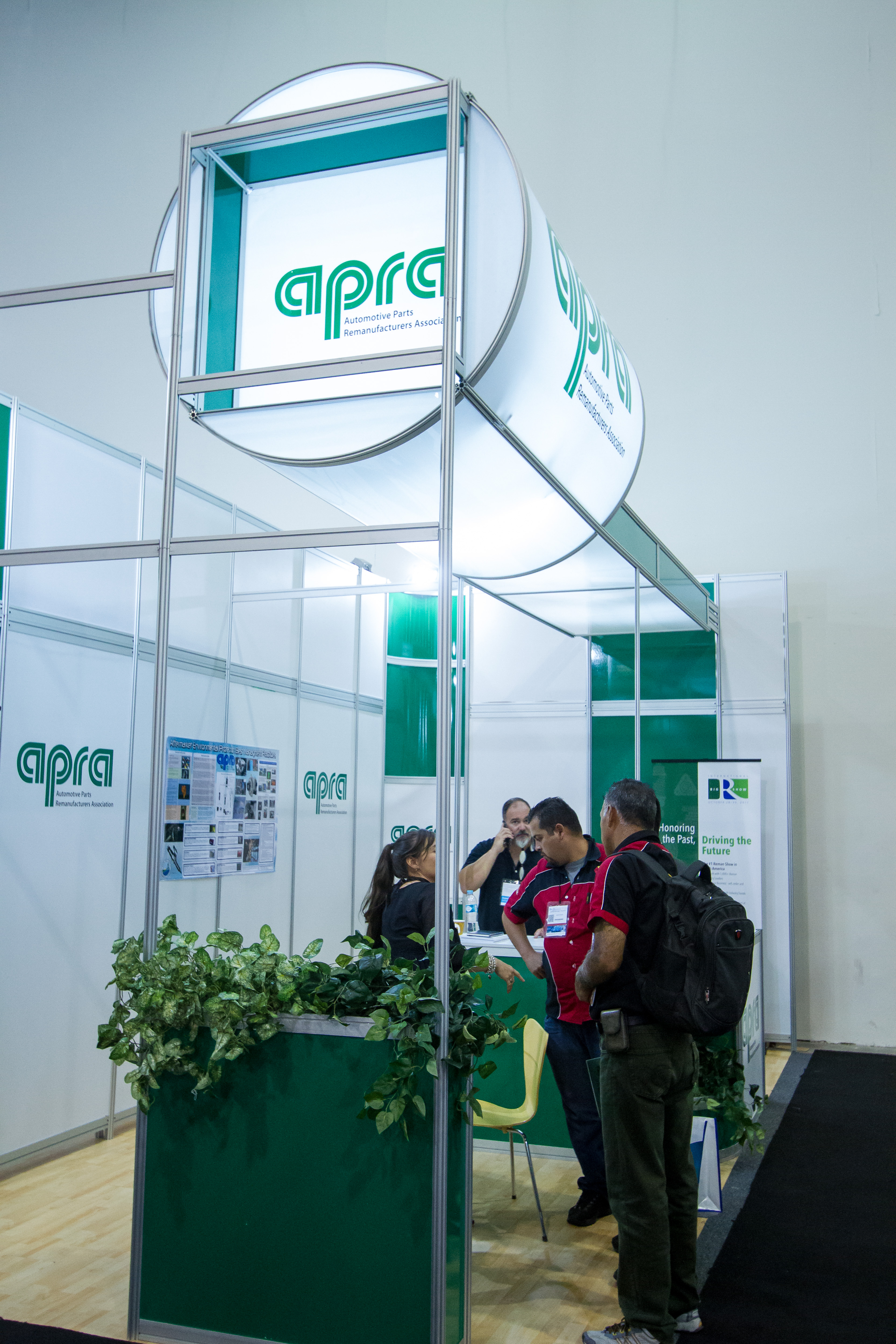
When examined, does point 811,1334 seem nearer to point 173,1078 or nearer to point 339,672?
point 173,1078

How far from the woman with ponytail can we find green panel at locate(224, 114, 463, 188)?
1847mm

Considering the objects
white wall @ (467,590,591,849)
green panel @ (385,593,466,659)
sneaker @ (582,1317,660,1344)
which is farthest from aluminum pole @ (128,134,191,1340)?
white wall @ (467,590,591,849)

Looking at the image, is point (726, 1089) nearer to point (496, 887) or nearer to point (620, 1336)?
point (620, 1336)

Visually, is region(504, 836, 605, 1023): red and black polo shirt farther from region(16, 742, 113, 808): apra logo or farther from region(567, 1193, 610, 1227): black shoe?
region(16, 742, 113, 808): apra logo

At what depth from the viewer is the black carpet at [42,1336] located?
9.21 ft

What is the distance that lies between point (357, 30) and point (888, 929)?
342 inches

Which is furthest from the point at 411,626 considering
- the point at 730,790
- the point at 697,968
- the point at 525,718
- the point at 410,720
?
the point at 525,718

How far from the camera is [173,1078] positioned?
299cm

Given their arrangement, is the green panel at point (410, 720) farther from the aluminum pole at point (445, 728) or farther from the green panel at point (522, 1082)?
the green panel at point (522, 1082)

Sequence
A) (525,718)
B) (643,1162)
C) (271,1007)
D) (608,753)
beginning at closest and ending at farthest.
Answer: (643,1162), (271,1007), (608,753), (525,718)

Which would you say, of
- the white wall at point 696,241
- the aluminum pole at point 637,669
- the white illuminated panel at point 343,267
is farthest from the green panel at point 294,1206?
the white wall at point 696,241

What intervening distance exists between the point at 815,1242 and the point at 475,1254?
3.90 ft

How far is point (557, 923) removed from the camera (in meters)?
3.74

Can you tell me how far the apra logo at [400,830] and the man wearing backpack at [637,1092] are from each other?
2.38 feet
